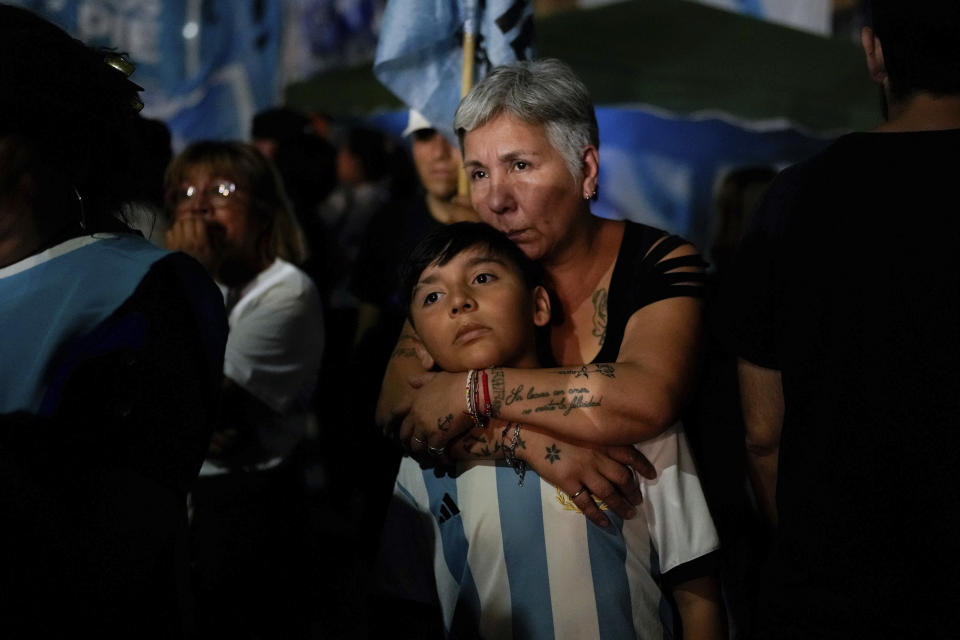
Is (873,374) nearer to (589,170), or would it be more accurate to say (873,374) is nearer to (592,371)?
(592,371)

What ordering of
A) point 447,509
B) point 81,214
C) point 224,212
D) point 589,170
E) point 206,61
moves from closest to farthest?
point 81,214
point 447,509
point 589,170
point 224,212
point 206,61

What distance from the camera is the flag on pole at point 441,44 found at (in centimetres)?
300

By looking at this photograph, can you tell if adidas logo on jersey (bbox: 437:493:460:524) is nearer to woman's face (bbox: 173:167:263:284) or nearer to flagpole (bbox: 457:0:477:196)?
flagpole (bbox: 457:0:477:196)

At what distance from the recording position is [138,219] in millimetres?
1929

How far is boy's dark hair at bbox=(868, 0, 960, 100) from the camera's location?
1.59 metres

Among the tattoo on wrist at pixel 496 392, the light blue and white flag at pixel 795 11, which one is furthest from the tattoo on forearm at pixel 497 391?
the light blue and white flag at pixel 795 11

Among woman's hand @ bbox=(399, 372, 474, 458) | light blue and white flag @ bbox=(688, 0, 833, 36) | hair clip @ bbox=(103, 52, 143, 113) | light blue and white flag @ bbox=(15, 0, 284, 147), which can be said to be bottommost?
woman's hand @ bbox=(399, 372, 474, 458)

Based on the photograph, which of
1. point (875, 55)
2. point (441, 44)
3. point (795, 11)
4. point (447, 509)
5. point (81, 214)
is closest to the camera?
point (81, 214)

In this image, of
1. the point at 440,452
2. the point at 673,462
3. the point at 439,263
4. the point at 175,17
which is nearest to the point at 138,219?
the point at 439,263

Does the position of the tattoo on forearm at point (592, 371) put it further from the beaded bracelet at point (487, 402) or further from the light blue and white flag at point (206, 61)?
the light blue and white flag at point (206, 61)

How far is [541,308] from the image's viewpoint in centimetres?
218

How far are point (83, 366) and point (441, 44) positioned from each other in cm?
207

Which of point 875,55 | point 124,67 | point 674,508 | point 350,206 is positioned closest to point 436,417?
point 674,508

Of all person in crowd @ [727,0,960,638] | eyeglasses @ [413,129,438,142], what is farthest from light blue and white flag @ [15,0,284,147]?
person in crowd @ [727,0,960,638]
